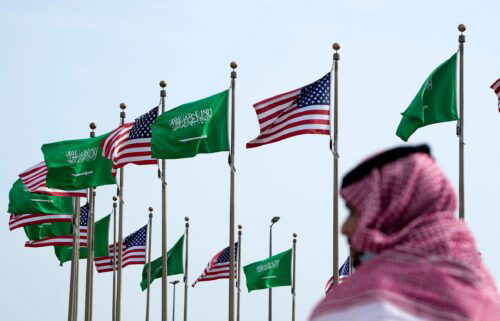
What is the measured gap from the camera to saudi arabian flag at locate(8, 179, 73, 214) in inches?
1405

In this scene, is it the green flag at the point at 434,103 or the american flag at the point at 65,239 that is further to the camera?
the american flag at the point at 65,239

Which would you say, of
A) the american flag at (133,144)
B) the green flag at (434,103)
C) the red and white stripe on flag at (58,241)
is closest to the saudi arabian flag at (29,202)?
the red and white stripe on flag at (58,241)

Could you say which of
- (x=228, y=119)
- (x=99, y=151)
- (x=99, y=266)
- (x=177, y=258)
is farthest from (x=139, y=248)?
(x=228, y=119)

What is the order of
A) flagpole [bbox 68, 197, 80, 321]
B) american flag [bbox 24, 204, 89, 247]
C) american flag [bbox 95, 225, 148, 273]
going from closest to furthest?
1. flagpole [bbox 68, 197, 80, 321]
2. american flag [bbox 24, 204, 89, 247]
3. american flag [bbox 95, 225, 148, 273]

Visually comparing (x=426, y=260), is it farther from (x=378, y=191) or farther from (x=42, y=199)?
(x=42, y=199)

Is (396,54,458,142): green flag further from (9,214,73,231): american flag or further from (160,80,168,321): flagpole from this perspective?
(9,214,73,231): american flag

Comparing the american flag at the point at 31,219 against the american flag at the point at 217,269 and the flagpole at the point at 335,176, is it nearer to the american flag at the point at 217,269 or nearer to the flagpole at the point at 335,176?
the american flag at the point at 217,269

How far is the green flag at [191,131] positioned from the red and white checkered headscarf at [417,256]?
894 inches

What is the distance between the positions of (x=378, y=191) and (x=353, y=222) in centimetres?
15

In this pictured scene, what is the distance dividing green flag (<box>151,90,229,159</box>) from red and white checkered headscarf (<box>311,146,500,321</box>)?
22.7m

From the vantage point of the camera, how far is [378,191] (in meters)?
3.04

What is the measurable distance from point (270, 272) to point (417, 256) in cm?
3901

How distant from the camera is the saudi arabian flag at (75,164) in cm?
3027

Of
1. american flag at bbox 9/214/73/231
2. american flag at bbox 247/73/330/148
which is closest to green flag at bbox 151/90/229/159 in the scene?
american flag at bbox 247/73/330/148
